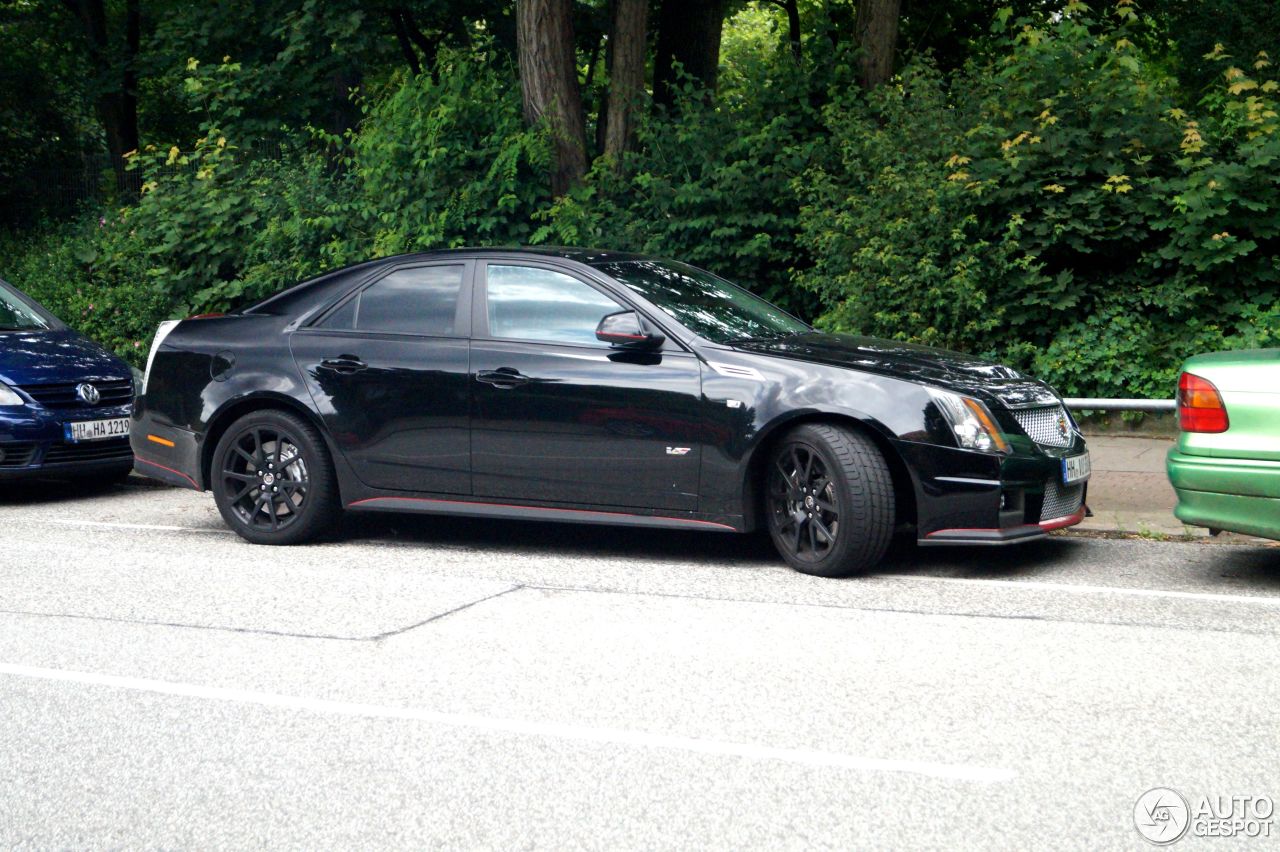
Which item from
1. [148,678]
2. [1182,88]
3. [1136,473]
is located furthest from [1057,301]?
[1182,88]

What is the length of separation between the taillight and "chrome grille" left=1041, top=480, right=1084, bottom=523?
2.12ft

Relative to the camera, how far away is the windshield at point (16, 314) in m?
11.2

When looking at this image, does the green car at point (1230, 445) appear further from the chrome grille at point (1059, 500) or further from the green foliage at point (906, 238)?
the green foliage at point (906, 238)

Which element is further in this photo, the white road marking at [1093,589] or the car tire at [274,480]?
the car tire at [274,480]

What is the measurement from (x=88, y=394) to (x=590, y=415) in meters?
4.81

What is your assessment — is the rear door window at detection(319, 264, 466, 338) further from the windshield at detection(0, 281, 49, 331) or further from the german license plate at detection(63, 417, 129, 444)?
the windshield at detection(0, 281, 49, 331)

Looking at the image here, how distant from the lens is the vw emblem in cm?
1034

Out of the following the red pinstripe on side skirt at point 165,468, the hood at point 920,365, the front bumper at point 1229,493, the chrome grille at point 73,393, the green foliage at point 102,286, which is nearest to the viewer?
the front bumper at point 1229,493

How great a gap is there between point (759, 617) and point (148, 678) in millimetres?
2526

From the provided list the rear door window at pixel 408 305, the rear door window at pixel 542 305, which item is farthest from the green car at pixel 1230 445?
the rear door window at pixel 408 305

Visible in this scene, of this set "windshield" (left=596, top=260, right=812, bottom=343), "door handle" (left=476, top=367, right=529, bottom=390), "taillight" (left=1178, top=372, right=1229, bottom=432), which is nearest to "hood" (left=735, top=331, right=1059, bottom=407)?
"windshield" (left=596, top=260, right=812, bottom=343)

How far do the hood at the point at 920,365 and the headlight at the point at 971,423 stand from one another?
8cm

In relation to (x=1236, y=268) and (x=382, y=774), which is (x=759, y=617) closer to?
(x=382, y=774)

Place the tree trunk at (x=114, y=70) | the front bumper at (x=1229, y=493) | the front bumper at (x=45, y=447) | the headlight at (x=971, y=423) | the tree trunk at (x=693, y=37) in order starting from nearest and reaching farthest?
the front bumper at (x=1229, y=493) < the headlight at (x=971, y=423) < the front bumper at (x=45, y=447) < the tree trunk at (x=693, y=37) < the tree trunk at (x=114, y=70)
